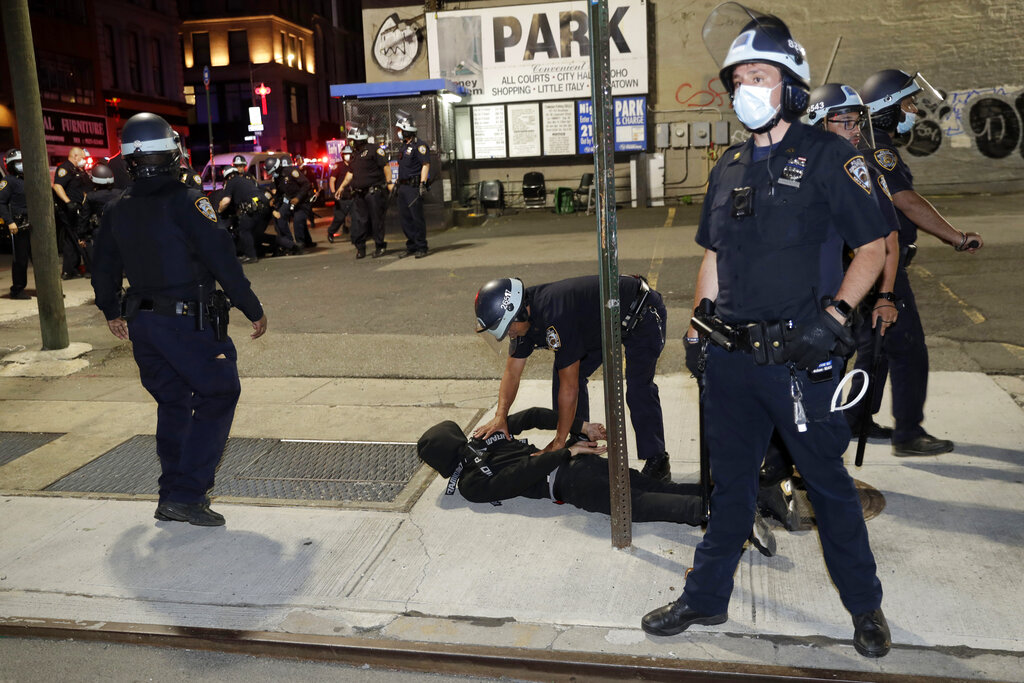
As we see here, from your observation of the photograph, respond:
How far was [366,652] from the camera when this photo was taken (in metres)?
3.27

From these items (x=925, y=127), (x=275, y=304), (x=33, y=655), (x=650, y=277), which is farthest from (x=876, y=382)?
(x=925, y=127)

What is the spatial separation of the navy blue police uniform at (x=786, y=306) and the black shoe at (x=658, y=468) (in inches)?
57.7

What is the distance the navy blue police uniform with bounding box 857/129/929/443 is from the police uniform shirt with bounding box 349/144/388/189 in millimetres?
10458

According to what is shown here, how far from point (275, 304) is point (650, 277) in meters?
4.28

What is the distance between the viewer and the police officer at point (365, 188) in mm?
14172

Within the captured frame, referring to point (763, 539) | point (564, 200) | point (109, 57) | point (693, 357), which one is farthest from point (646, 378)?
point (109, 57)

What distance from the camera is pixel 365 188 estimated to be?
14.2 metres

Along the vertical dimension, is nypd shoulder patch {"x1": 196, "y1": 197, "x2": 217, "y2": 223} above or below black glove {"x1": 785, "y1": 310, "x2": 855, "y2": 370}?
above

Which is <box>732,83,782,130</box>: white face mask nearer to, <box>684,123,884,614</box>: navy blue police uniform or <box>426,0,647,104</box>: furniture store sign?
<box>684,123,884,614</box>: navy blue police uniform

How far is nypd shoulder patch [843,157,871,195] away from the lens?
284cm

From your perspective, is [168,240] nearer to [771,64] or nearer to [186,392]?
[186,392]

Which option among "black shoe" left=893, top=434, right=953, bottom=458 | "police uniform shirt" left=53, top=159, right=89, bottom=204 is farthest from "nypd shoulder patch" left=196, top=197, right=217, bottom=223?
"police uniform shirt" left=53, top=159, right=89, bottom=204

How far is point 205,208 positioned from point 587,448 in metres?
2.16

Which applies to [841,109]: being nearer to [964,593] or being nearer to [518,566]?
[964,593]
